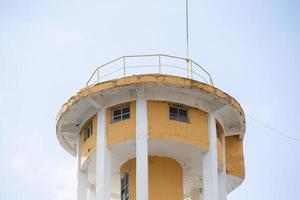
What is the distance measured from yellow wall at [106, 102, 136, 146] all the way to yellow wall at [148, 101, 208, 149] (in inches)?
23.2

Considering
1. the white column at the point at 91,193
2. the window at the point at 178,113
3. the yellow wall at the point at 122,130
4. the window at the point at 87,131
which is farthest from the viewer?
the white column at the point at 91,193

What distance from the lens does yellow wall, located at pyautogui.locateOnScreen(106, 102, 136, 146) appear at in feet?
80.7

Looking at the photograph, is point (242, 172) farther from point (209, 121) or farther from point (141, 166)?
point (141, 166)

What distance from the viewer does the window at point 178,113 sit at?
2508 centimetres

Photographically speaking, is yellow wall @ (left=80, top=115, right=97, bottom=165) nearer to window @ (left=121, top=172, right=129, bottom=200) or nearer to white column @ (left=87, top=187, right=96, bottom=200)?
window @ (left=121, top=172, right=129, bottom=200)

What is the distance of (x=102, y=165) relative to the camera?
24453 millimetres

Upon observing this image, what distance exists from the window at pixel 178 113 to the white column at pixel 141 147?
993 millimetres

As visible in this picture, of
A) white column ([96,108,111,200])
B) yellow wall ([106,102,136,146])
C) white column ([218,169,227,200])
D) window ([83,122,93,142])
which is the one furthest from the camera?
window ([83,122,93,142])

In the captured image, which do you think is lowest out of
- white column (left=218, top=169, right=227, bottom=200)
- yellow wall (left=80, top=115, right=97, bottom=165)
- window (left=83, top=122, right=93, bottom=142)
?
white column (left=218, top=169, right=227, bottom=200)

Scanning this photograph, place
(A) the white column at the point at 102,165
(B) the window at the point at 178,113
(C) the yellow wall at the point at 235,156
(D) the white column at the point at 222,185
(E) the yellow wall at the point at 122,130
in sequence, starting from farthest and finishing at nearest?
(C) the yellow wall at the point at 235,156 < (D) the white column at the point at 222,185 < (B) the window at the point at 178,113 < (E) the yellow wall at the point at 122,130 < (A) the white column at the point at 102,165

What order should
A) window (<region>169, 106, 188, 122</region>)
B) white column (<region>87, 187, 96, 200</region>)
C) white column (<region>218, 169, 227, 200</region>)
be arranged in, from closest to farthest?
window (<region>169, 106, 188, 122</region>) → white column (<region>218, 169, 227, 200</region>) → white column (<region>87, 187, 96, 200</region>)

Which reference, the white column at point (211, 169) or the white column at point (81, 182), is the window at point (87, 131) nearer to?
the white column at point (81, 182)

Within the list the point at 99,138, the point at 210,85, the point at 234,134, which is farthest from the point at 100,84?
the point at 234,134

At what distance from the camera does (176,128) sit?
81.2 ft
